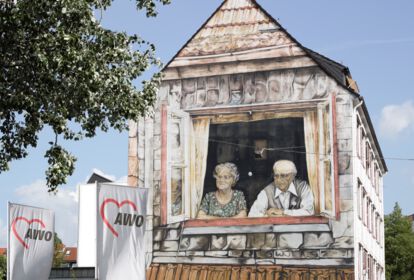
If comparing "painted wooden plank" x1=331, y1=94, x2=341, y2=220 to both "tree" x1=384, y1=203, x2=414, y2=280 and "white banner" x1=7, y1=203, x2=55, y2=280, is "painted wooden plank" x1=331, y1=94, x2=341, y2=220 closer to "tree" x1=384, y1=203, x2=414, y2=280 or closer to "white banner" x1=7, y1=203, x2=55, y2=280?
"white banner" x1=7, y1=203, x2=55, y2=280

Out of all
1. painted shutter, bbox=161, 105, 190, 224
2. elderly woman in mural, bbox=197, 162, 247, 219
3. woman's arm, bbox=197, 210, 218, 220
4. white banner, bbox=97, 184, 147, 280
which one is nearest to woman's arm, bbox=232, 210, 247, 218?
elderly woman in mural, bbox=197, 162, 247, 219

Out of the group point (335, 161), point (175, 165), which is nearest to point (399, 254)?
point (335, 161)

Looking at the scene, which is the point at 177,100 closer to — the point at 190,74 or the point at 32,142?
the point at 190,74

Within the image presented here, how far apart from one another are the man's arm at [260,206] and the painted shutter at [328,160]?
8.84 feet

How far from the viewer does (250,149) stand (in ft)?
141

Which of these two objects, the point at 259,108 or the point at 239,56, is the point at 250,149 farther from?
the point at 239,56

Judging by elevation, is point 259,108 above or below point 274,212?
above

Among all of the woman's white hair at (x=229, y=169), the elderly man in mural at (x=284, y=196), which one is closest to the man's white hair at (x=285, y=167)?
the elderly man in mural at (x=284, y=196)

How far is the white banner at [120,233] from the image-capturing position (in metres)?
22.3

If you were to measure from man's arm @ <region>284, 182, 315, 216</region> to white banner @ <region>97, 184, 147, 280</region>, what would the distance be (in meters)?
18.7

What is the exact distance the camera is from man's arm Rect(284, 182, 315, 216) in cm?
4128

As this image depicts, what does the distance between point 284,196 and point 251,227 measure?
2.14m

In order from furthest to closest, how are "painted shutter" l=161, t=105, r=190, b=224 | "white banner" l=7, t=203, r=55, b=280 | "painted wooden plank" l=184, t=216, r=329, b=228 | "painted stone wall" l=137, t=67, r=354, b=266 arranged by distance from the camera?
"painted shutter" l=161, t=105, r=190, b=224 → "painted wooden plank" l=184, t=216, r=329, b=228 → "painted stone wall" l=137, t=67, r=354, b=266 → "white banner" l=7, t=203, r=55, b=280

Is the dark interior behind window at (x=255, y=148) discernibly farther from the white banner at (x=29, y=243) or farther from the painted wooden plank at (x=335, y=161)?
the white banner at (x=29, y=243)
